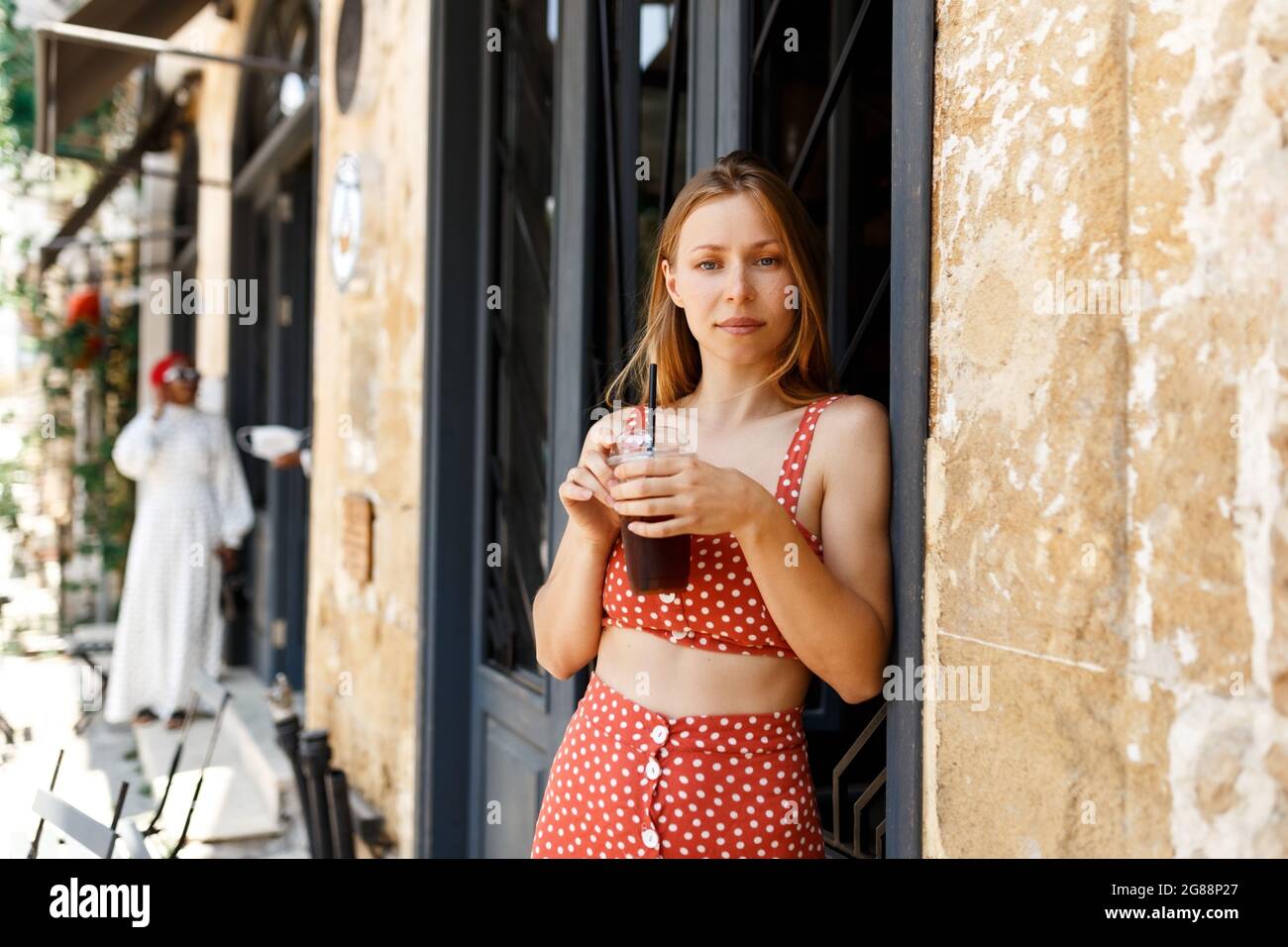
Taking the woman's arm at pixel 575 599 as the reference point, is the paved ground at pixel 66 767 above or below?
below

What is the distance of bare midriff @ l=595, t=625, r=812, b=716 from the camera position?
59.5 inches

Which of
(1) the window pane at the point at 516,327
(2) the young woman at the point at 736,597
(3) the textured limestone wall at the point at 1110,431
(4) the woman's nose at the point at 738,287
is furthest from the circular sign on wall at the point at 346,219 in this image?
(3) the textured limestone wall at the point at 1110,431

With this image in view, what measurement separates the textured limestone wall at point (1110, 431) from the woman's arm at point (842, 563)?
0.10 meters

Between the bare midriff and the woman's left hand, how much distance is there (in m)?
0.26

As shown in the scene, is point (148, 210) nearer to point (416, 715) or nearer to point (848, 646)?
point (416, 715)

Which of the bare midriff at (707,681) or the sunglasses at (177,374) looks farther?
the sunglasses at (177,374)

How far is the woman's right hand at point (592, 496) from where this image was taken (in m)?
1.45

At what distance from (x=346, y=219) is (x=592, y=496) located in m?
2.94

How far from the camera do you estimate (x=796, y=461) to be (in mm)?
1499

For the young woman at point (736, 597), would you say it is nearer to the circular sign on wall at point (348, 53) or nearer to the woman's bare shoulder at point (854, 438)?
the woman's bare shoulder at point (854, 438)

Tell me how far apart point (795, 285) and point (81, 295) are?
8.92 metres

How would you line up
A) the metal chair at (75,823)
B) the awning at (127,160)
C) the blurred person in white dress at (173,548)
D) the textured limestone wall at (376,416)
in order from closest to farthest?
the metal chair at (75,823), the textured limestone wall at (376,416), the blurred person in white dress at (173,548), the awning at (127,160)

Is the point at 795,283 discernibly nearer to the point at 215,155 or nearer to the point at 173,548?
the point at 173,548

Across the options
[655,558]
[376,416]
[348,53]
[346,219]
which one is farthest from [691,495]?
[348,53]
